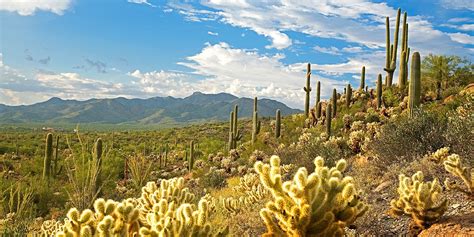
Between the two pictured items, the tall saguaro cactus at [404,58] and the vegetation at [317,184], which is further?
the tall saguaro cactus at [404,58]

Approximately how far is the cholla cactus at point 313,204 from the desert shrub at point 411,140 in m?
6.44

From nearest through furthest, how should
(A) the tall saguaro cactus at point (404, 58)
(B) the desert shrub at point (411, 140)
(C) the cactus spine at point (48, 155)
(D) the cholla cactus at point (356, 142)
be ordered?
(B) the desert shrub at point (411, 140), (D) the cholla cactus at point (356, 142), (C) the cactus spine at point (48, 155), (A) the tall saguaro cactus at point (404, 58)

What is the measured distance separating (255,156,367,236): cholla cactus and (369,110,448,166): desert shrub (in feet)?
21.1

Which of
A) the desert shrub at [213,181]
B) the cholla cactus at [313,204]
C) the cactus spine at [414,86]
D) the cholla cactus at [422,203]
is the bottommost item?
the desert shrub at [213,181]

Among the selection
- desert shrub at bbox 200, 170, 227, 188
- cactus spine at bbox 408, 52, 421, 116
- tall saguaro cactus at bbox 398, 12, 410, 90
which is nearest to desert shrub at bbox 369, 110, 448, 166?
cactus spine at bbox 408, 52, 421, 116

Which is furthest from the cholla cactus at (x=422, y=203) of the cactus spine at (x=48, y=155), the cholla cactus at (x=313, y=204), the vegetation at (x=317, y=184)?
the cactus spine at (x=48, y=155)

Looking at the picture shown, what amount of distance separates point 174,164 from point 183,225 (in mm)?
28249

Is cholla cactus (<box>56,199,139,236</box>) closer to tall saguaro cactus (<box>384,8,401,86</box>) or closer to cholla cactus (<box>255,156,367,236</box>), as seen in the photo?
cholla cactus (<box>255,156,367,236</box>)

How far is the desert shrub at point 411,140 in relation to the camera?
9461 mm

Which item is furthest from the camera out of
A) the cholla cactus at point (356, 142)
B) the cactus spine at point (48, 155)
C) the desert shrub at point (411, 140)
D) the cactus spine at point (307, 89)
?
the cactus spine at point (307, 89)

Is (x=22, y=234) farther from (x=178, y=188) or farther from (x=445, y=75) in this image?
(x=445, y=75)

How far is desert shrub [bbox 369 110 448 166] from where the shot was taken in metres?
9.46

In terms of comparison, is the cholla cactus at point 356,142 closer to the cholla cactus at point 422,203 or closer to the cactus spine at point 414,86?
the cactus spine at point 414,86

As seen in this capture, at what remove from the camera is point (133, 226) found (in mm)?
3064
